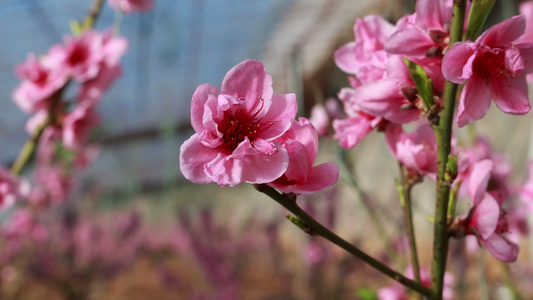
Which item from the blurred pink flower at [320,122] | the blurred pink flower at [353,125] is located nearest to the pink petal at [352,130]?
the blurred pink flower at [353,125]

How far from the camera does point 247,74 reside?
1.26ft

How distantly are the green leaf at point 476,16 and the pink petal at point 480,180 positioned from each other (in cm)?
13

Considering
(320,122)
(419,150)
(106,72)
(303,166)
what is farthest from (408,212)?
(106,72)

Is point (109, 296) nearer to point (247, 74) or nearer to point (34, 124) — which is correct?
point (34, 124)

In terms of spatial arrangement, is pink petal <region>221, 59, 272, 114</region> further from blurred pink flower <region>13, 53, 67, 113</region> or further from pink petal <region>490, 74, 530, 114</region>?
blurred pink flower <region>13, 53, 67, 113</region>

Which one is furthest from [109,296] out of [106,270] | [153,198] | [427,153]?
[153,198]

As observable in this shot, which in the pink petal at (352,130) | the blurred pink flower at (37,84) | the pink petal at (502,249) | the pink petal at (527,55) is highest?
the pink petal at (527,55)

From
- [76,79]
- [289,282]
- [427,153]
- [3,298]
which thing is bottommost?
[289,282]

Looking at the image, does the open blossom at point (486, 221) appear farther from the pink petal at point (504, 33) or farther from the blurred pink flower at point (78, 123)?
the blurred pink flower at point (78, 123)

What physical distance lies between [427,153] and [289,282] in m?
3.87

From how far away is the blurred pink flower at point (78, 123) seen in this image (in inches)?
39.3

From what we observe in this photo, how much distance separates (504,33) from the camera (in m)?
0.40

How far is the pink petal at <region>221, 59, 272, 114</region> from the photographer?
0.38 m

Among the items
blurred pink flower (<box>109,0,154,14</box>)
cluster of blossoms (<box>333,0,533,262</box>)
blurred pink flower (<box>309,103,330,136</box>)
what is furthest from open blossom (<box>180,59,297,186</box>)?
blurred pink flower (<box>109,0,154,14</box>)
